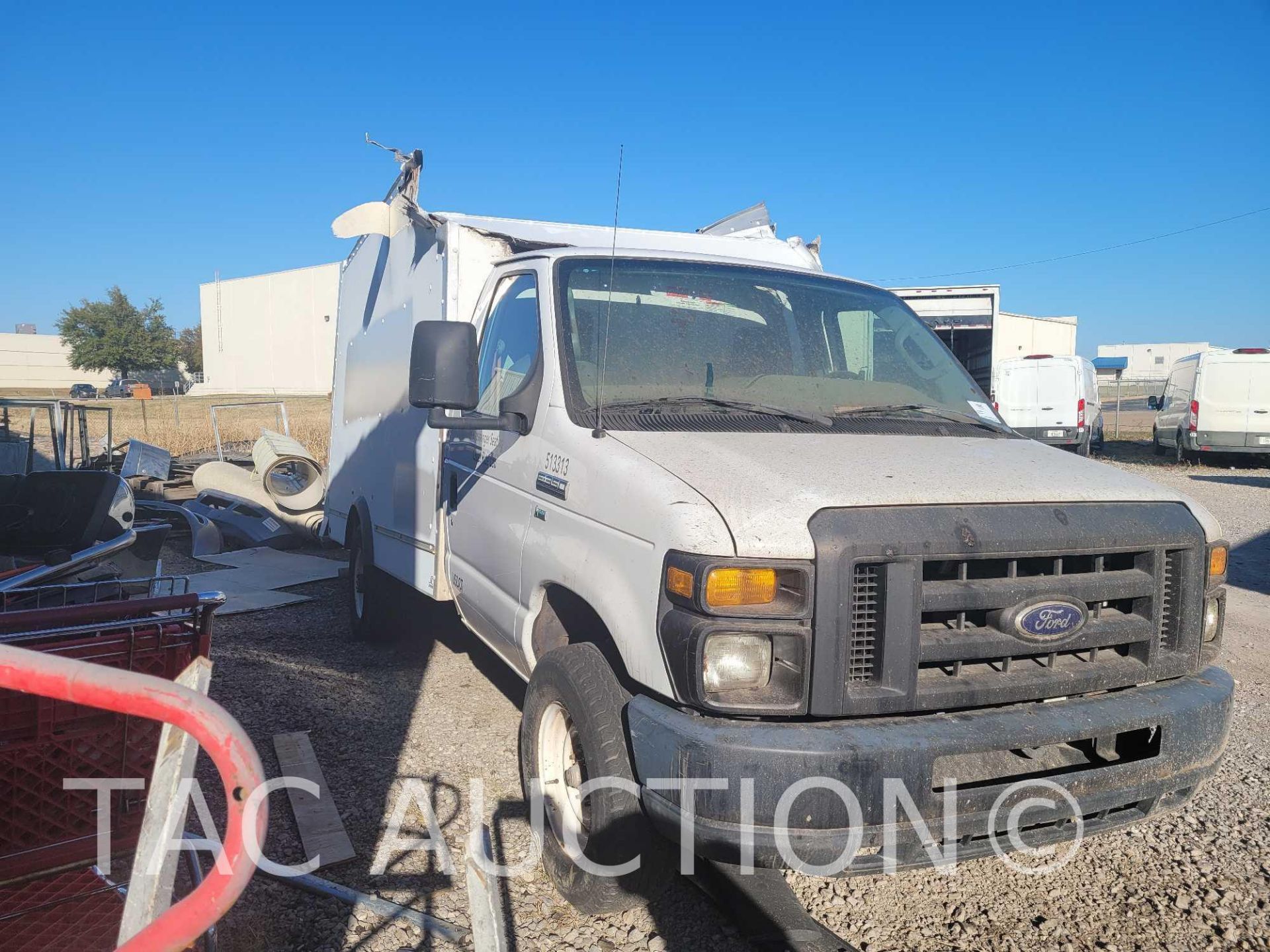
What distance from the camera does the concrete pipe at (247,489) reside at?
10984mm

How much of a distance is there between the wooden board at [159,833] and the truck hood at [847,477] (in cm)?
143

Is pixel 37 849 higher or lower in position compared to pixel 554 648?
lower

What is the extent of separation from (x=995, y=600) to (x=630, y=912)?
160 centimetres

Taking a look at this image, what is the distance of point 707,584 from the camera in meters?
2.54

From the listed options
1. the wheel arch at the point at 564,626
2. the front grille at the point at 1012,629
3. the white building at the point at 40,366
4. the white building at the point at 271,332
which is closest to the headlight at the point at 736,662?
the front grille at the point at 1012,629

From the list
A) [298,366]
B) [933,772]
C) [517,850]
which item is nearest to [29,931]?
[517,850]

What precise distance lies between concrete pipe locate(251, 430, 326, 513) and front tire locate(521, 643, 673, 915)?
27.7 ft

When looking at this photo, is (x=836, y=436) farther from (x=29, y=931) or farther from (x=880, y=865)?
(x=29, y=931)

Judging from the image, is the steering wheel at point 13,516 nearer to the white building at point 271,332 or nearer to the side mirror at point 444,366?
the side mirror at point 444,366

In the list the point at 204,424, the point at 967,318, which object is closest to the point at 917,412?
the point at 967,318

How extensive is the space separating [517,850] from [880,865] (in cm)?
156

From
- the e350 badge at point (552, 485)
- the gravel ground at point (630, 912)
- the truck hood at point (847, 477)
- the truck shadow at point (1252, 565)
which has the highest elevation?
the truck hood at point (847, 477)

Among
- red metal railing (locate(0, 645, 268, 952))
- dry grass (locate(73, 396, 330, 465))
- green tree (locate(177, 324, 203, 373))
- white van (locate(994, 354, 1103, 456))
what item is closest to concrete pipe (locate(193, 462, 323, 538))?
dry grass (locate(73, 396, 330, 465))

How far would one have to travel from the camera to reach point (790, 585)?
259 cm
